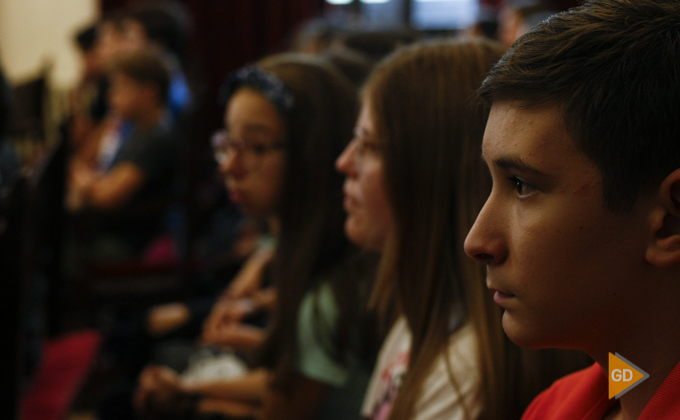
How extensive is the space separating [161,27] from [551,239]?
4.11m

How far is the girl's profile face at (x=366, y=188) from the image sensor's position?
3.63 ft

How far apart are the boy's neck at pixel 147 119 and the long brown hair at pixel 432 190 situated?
2.33 m

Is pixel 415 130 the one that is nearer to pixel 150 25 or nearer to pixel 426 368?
pixel 426 368

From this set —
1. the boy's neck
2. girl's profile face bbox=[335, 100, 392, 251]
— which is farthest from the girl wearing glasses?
the boy's neck

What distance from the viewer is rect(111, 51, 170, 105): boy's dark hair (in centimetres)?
321

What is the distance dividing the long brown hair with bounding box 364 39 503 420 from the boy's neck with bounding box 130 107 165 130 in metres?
2.33

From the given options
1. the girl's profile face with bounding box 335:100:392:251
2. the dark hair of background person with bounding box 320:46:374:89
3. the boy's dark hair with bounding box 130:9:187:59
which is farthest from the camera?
the boy's dark hair with bounding box 130:9:187:59

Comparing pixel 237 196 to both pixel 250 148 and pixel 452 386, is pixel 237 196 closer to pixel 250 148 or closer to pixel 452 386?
pixel 250 148

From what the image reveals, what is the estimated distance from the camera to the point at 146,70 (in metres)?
3.22

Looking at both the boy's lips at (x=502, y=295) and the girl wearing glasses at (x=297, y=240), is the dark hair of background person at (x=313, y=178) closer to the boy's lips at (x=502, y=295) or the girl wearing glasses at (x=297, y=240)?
the girl wearing glasses at (x=297, y=240)

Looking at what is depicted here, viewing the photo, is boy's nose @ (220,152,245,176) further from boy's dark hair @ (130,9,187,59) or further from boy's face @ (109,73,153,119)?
boy's dark hair @ (130,9,187,59)

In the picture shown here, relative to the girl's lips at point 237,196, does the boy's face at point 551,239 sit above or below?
above

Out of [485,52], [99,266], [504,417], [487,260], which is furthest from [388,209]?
[99,266]

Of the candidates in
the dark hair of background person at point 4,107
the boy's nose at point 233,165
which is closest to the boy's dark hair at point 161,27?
the dark hair of background person at point 4,107
